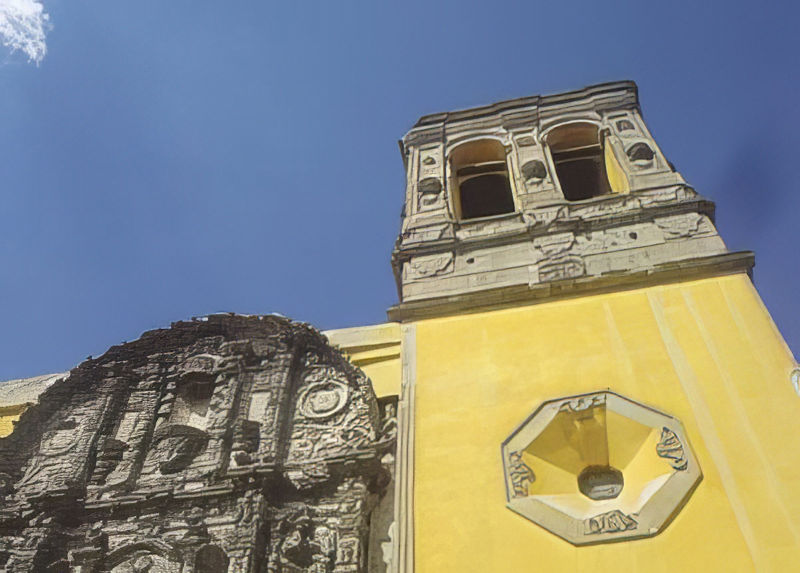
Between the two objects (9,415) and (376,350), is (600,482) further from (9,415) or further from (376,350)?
(9,415)

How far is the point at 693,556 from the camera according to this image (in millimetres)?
4930

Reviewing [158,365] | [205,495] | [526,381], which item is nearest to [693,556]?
[526,381]

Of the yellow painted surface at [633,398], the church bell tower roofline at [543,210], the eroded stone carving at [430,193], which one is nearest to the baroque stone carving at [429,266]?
the church bell tower roofline at [543,210]

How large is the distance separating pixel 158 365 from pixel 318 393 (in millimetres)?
1908

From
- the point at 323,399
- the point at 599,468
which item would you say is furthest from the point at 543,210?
the point at 599,468

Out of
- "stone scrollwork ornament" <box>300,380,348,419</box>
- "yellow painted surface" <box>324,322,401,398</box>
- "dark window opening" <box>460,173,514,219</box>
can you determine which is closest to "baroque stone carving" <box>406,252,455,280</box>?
"yellow painted surface" <box>324,322,401,398</box>

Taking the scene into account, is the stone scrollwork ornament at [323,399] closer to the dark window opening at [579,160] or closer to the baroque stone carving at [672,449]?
the baroque stone carving at [672,449]

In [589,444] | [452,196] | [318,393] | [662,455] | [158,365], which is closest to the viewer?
[662,455]

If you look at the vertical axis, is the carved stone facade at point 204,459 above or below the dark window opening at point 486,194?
below

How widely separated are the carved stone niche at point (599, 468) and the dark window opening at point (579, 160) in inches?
207

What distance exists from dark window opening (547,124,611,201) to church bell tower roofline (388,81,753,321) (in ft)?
0.05

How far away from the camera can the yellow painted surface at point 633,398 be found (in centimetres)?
505

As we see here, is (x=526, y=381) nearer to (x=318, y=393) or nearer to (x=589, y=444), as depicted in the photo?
(x=589, y=444)

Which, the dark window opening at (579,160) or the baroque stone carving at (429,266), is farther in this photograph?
the dark window opening at (579,160)
